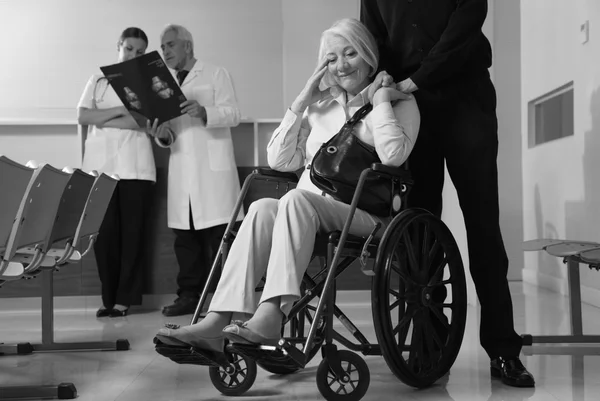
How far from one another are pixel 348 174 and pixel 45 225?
912mm

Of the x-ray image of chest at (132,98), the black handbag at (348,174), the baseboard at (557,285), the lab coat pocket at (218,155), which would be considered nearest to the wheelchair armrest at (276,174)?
the black handbag at (348,174)

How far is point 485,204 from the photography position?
232cm

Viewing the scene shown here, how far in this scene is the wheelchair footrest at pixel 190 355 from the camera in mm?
1863

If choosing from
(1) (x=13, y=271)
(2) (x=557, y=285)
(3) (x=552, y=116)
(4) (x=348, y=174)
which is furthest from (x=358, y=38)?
(3) (x=552, y=116)

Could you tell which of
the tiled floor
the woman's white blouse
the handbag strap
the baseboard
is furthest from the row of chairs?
the baseboard

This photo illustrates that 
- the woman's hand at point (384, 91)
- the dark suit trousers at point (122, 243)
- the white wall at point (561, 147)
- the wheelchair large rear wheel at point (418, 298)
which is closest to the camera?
the wheelchair large rear wheel at point (418, 298)

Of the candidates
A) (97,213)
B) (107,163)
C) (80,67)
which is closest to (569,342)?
(97,213)

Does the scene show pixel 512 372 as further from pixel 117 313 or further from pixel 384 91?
pixel 117 313

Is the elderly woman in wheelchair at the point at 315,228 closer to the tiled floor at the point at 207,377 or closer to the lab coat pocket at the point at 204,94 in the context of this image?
the tiled floor at the point at 207,377

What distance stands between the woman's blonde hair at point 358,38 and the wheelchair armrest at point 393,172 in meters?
0.37

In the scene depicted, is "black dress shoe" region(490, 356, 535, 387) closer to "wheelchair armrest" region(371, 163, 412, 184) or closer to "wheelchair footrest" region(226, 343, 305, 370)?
"wheelchair armrest" region(371, 163, 412, 184)

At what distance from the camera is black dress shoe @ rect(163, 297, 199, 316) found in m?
4.00

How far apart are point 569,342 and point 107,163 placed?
2.43 meters

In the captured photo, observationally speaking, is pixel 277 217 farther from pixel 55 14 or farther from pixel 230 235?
pixel 55 14
